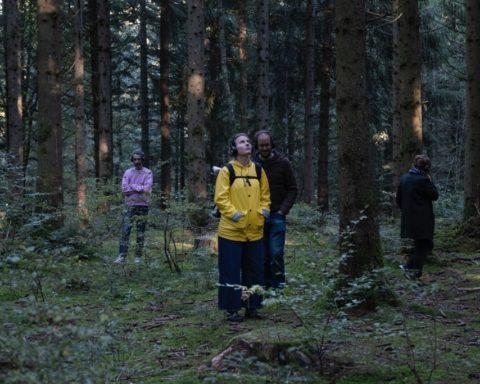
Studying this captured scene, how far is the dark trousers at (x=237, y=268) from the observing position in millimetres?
6262

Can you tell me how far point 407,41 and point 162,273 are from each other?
19.1 feet

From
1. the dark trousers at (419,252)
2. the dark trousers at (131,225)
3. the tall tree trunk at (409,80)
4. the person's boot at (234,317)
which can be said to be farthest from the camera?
the dark trousers at (131,225)

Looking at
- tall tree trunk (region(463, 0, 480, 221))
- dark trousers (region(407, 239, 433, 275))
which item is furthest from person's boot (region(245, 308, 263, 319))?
tall tree trunk (region(463, 0, 480, 221))

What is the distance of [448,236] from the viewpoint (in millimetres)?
12016

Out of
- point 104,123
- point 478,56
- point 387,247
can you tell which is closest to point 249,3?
point 104,123

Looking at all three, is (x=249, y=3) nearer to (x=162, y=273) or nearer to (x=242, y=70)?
(x=242, y=70)

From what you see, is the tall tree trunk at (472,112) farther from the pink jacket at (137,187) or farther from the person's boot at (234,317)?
the person's boot at (234,317)

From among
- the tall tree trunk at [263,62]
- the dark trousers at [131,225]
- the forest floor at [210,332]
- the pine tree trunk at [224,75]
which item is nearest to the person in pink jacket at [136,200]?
the dark trousers at [131,225]

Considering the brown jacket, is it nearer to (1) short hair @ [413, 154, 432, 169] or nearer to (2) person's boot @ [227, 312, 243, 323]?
(2) person's boot @ [227, 312, 243, 323]

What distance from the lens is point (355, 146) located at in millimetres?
5727

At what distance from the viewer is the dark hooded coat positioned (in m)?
8.49

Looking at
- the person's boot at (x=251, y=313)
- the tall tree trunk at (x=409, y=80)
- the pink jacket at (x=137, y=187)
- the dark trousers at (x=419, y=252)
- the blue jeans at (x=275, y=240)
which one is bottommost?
the person's boot at (x=251, y=313)

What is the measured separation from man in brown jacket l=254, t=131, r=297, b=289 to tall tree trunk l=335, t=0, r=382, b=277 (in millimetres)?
1216

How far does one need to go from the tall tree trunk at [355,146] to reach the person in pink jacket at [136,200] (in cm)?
502
